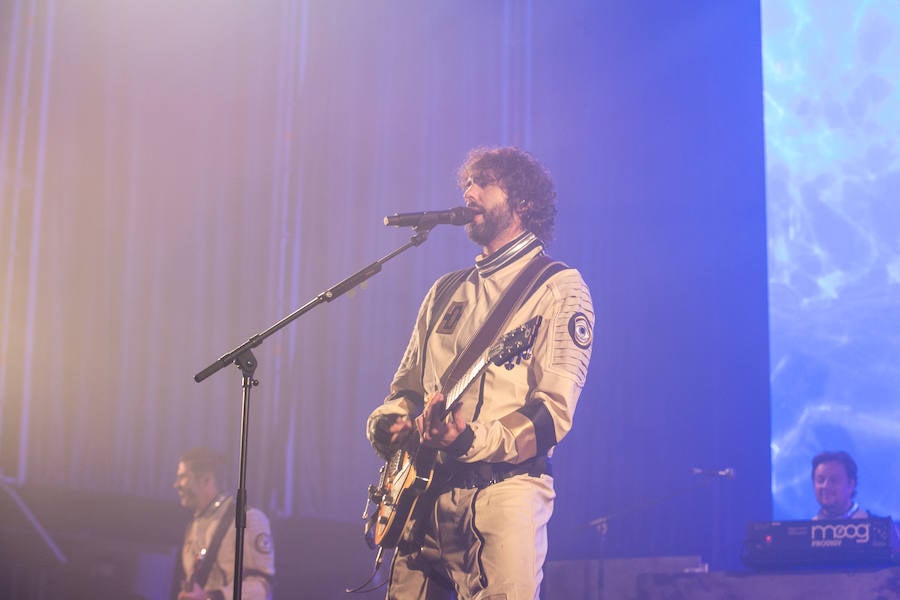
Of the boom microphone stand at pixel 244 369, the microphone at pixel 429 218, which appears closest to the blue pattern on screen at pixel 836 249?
the microphone at pixel 429 218

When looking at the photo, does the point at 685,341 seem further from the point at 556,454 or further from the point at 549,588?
the point at 549,588

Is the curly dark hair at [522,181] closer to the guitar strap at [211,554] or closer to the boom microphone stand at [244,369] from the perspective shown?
the boom microphone stand at [244,369]

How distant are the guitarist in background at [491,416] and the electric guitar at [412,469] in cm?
2

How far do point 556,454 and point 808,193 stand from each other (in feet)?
9.40

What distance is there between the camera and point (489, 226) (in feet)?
11.8

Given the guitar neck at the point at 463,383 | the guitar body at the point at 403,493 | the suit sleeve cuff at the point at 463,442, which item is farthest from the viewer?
the guitar neck at the point at 463,383

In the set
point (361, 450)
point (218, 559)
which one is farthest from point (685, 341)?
point (218, 559)

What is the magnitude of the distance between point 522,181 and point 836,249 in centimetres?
465

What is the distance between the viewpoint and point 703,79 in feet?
26.9

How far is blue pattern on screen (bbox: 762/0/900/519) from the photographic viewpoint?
23.8 ft

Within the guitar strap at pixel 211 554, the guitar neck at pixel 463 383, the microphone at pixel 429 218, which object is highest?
the microphone at pixel 429 218

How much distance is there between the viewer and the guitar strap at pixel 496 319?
3.27 meters

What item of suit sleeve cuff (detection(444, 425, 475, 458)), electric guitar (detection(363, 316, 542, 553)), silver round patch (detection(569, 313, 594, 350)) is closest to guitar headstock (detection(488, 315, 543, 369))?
electric guitar (detection(363, 316, 542, 553))

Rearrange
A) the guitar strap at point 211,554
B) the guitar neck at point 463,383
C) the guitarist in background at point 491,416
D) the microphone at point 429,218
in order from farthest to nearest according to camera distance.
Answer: the guitar strap at point 211,554 → the microphone at point 429,218 → the guitar neck at point 463,383 → the guitarist in background at point 491,416
